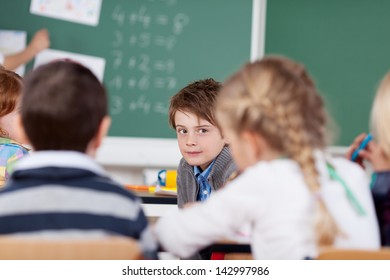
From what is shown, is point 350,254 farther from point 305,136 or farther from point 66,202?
point 66,202

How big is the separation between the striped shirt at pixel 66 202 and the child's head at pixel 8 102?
128 cm

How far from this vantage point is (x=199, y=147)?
286 cm

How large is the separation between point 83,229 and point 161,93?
3.27m

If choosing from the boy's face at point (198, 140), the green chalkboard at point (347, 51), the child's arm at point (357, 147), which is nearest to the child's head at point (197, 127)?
the boy's face at point (198, 140)

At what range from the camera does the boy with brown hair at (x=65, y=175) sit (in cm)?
143

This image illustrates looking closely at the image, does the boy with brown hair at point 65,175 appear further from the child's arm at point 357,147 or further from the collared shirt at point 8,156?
the collared shirt at point 8,156

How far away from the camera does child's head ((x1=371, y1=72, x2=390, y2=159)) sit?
5.64ft

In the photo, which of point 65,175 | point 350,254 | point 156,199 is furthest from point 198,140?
point 350,254

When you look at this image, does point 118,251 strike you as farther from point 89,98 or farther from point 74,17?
point 74,17

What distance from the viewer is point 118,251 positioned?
1.28m

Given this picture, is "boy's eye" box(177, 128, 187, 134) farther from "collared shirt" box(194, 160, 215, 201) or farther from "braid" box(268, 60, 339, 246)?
"braid" box(268, 60, 339, 246)

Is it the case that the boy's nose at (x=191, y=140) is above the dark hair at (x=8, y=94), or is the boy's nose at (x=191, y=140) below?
below

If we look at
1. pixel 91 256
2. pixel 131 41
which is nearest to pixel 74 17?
pixel 131 41

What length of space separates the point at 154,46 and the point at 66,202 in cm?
332
